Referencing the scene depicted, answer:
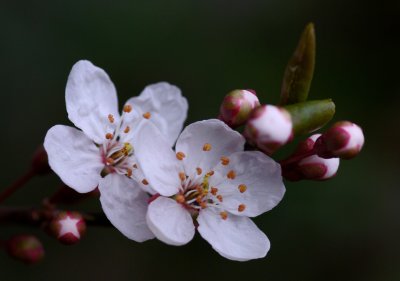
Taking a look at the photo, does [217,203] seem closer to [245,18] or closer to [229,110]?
[229,110]

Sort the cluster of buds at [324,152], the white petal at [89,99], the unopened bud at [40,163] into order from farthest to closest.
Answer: the unopened bud at [40,163]
the white petal at [89,99]
the cluster of buds at [324,152]

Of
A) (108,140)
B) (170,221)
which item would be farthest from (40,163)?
(170,221)

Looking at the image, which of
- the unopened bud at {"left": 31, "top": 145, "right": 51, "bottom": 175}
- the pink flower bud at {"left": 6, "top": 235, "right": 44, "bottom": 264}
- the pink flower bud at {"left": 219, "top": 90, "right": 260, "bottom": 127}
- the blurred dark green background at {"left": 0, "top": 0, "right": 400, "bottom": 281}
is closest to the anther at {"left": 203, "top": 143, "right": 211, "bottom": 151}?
the pink flower bud at {"left": 219, "top": 90, "right": 260, "bottom": 127}

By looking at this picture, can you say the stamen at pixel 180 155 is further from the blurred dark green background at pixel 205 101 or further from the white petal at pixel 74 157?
the blurred dark green background at pixel 205 101

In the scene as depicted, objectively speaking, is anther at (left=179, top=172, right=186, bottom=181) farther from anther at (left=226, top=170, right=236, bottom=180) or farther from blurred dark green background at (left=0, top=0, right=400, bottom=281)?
blurred dark green background at (left=0, top=0, right=400, bottom=281)

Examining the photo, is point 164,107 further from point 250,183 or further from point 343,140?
point 343,140

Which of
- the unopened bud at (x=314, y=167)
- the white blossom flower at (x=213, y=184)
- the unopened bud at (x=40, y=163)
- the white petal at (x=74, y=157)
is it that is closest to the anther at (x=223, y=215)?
the white blossom flower at (x=213, y=184)
